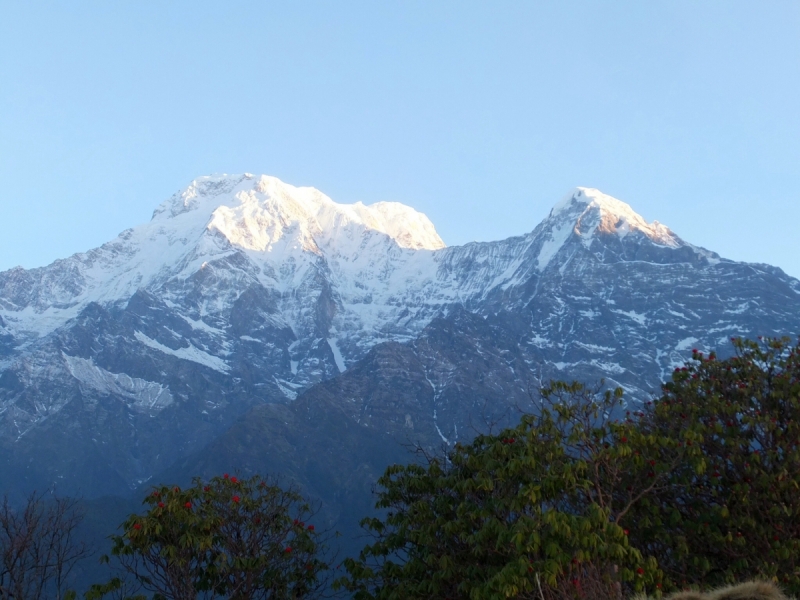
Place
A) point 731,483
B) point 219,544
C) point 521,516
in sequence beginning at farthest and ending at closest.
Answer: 1. point 219,544
2. point 731,483
3. point 521,516

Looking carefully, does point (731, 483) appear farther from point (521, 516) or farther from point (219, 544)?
point (219, 544)

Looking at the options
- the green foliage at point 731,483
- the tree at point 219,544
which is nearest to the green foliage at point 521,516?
the green foliage at point 731,483

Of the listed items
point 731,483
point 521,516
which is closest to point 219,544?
point 521,516

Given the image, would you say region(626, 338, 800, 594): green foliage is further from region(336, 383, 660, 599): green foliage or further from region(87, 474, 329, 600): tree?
region(87, 474, 329, 600): tree

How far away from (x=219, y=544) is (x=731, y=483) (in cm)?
1577

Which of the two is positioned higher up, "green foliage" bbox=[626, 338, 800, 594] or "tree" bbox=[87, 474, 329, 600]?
"green foliage" bbox=[626, 338, 800, 594]

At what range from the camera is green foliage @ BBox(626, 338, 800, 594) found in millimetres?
23922

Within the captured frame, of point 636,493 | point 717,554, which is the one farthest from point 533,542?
point 717,554

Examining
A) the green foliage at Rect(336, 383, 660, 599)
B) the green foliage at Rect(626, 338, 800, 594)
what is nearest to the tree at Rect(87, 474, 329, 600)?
the green foliage at Rect(336, 383, 660, 599)

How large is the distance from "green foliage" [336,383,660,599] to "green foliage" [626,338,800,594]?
55.3 inches

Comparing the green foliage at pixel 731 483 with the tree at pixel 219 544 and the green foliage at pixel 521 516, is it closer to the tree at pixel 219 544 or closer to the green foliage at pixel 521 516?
the green foliage at pixel 521 516

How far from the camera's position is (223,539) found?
87.1 feet

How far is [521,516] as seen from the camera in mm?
21891

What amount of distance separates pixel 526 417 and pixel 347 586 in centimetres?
816
